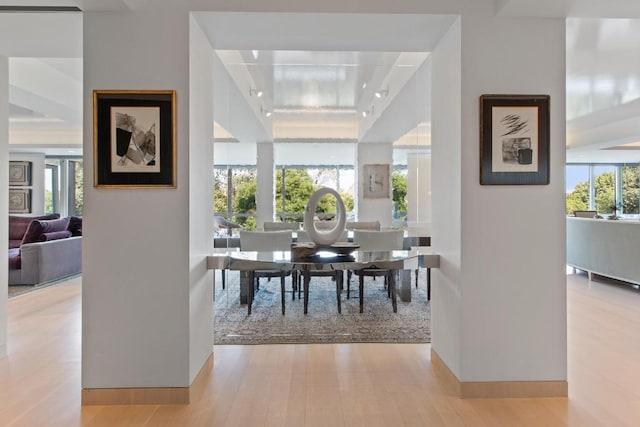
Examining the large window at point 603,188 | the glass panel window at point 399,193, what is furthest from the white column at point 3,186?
the large window at point 603,188

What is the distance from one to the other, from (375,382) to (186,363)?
1226 millimetres

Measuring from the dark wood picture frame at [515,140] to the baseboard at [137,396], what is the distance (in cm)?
225

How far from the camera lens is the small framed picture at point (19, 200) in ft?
30.9

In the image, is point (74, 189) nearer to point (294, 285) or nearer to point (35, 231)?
point (35, 231)

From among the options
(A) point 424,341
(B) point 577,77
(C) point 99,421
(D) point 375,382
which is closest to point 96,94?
(C) point 99,421

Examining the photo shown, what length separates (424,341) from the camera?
10.5ft

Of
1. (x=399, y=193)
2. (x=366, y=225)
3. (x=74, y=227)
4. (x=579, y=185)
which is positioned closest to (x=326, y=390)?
(x=366, y=225)

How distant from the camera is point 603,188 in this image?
12.1 m

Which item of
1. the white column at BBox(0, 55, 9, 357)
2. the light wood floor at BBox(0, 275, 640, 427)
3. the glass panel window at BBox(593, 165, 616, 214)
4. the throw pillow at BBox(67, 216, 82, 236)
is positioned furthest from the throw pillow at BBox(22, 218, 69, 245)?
the glass panel window at BBox(593, 165, 616, 214)

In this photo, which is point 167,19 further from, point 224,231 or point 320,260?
point 224,231

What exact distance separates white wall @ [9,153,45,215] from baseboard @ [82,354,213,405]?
377 inches

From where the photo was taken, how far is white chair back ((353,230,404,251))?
153 inches

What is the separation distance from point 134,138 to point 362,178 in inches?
198

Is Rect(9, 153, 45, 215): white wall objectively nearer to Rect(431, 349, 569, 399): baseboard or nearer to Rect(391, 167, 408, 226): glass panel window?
Rect(391, 167, 408, 226): glass panel window
